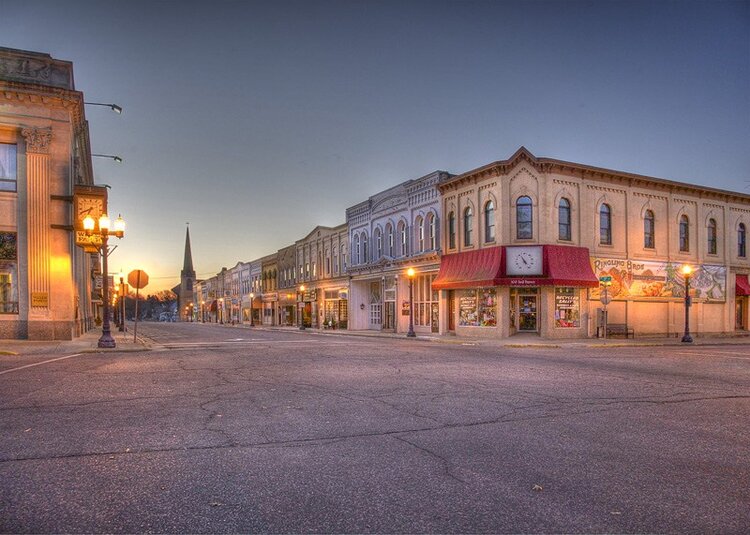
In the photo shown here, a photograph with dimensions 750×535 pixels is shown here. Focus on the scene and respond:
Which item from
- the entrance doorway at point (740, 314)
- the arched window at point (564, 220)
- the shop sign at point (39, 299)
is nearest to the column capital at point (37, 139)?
the shop sign at point (39, 299)

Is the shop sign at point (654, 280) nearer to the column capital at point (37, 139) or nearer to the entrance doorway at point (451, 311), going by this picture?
the entrance doorway at point (451, 311)

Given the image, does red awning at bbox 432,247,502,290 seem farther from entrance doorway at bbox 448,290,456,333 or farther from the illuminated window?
the illuminated window

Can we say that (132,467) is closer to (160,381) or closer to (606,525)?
(606,525)

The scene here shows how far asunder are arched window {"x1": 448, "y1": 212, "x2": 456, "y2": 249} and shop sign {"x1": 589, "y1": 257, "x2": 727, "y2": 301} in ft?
26.7

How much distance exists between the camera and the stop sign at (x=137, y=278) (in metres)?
21.5

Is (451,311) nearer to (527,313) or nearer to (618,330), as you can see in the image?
(527,313)

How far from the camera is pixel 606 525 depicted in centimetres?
369

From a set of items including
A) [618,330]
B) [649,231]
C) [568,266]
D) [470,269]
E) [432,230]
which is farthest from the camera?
[432,230]

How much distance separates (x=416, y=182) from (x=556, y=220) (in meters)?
10.8

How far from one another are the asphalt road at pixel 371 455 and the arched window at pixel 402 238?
89.2ft

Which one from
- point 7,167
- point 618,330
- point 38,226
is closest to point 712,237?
point 618,330

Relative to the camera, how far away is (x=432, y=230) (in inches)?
1367

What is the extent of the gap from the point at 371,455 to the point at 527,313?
24970 millimetres

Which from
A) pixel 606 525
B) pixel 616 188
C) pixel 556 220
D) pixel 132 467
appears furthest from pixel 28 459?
pixel 616 188
